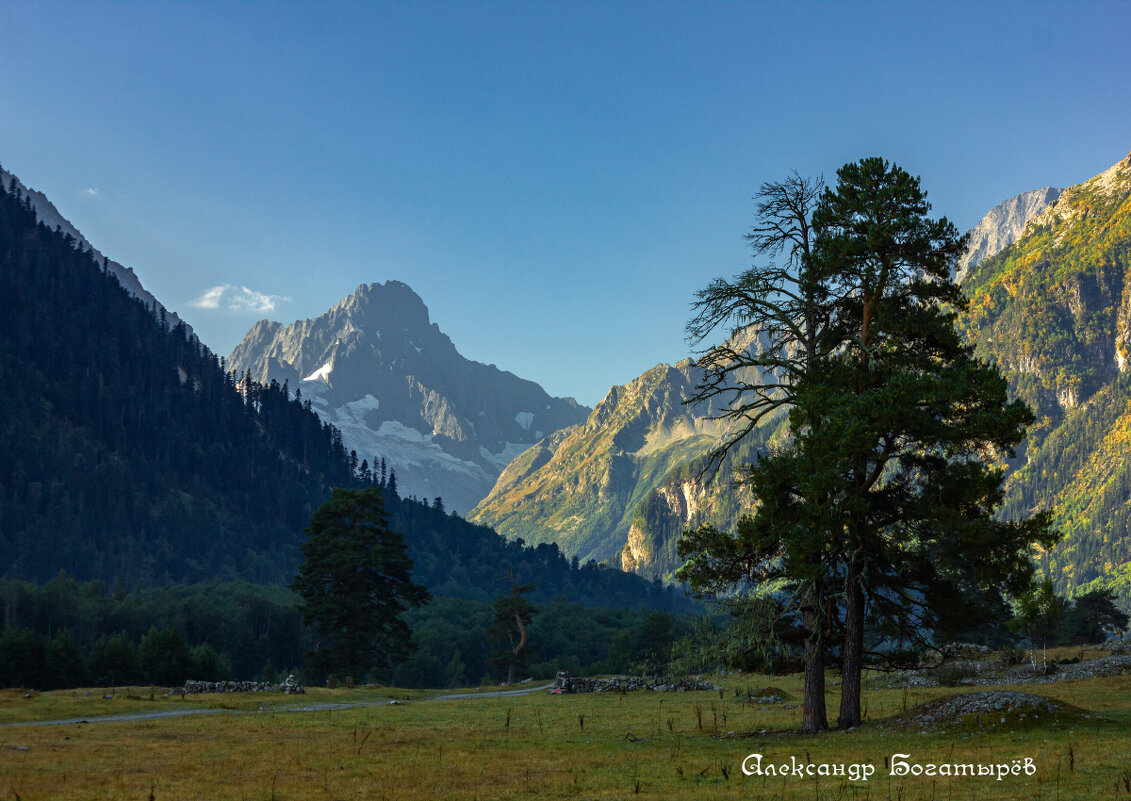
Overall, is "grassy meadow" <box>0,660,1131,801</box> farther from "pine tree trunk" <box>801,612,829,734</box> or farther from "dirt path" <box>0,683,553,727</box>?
"dirt path" <box>0,683,553,727</box>

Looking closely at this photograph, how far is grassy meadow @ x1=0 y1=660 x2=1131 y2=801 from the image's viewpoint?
21.6m

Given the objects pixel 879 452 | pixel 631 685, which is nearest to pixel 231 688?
pixel 631 685

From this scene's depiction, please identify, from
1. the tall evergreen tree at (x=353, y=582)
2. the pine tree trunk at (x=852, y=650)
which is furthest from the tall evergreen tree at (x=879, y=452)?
the tall evergreen tree at (x=353, y=582)

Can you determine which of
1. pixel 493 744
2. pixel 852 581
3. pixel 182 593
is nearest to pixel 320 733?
pixel 493 744

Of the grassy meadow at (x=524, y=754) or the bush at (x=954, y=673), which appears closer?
the grassy meadow at (x=524, y=754)

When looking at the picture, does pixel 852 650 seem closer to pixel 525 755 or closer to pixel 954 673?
pixel 525 755

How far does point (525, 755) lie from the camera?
29625 mm

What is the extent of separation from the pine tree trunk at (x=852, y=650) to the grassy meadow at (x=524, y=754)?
879mm

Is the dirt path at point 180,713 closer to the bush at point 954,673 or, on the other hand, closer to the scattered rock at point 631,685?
the scattered rock at point 631,685

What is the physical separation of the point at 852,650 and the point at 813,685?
2083 millimetres

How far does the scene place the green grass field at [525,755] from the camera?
21.6 meters

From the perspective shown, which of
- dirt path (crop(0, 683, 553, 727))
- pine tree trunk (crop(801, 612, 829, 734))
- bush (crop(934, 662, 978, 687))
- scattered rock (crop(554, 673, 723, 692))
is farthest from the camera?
scattered rock (crop(554, 673, 723, 692))

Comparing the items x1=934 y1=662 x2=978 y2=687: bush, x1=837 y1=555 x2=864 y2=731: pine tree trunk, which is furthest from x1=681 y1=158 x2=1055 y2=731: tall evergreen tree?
x1=934 y1=662 x2=978 y2=687: bush

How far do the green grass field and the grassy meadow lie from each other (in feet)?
0.27
